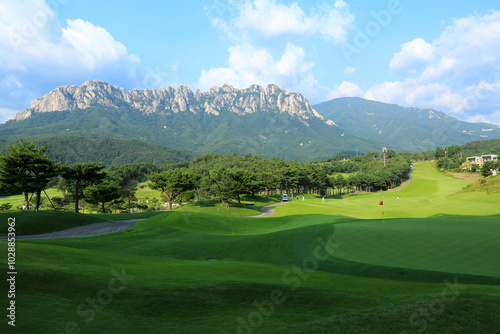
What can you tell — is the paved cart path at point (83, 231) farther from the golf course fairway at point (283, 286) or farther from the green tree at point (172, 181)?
the green tree at point (172, 181)

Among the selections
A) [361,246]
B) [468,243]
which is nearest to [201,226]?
[361,246]

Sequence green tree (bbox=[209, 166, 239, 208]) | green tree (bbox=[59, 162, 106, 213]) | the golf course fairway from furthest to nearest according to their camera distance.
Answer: green tree (bbox=[209, 166, 239, 208]), green tree (bbox=[59, 162, 106, 213]), the golf course fairway

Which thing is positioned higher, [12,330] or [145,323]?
[12,330]

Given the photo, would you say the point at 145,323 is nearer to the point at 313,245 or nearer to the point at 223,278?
the point at 223,278

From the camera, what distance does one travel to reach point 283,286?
1038 cm

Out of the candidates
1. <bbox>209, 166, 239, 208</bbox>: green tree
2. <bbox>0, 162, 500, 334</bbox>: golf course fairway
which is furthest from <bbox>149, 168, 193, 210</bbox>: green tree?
<bbox>0, 162, 500, 334</bbox>: golf course fairway

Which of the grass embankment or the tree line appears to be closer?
the tree line

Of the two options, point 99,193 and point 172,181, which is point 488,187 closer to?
point 172,181

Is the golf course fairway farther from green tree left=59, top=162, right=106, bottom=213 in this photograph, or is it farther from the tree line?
green tree left=59, top=162, right=106, bottom=213

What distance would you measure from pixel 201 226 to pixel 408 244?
22604mm

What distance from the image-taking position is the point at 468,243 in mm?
16016

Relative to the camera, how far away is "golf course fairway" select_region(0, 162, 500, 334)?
6.40 m

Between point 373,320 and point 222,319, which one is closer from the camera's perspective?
point 373,320

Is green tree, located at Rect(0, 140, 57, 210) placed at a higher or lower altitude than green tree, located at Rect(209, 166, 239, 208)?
higher
